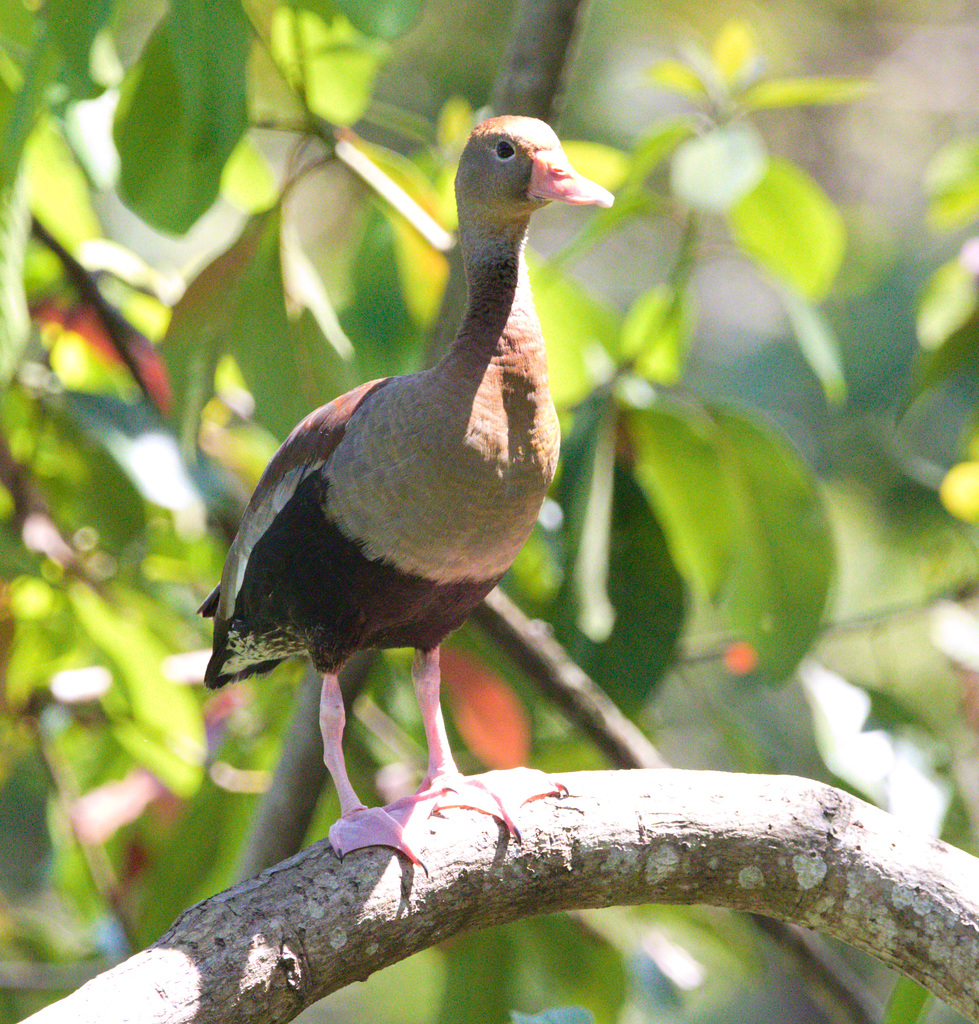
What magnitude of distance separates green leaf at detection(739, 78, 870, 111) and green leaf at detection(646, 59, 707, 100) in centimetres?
12

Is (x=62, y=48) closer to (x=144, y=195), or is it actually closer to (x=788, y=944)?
(x=144, y=195)

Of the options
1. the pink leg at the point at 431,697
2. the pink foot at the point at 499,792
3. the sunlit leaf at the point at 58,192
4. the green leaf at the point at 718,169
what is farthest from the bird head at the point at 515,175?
the sunlit leaf at the point at 58,192

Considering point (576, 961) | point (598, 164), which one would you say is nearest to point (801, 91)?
point (598, 164)

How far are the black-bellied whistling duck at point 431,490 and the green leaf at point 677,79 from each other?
4.18ft

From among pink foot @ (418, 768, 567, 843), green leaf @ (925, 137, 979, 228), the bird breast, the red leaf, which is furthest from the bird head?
green leaf @ (925, 137, 979, 228)

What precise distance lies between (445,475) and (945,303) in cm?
223

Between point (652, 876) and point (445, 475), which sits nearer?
point (445, 475)

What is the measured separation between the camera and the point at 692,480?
327 centimetres

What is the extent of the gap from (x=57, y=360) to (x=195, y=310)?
83cm

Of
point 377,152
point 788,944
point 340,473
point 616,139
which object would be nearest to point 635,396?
point 377,152

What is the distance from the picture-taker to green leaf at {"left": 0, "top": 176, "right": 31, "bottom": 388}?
249 cm

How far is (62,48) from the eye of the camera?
247 centimetres

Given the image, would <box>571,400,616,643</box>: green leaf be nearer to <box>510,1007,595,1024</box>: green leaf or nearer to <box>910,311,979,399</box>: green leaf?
<box>910,311,979,399</box>: green leaf

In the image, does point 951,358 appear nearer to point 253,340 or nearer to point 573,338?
point 573,338
